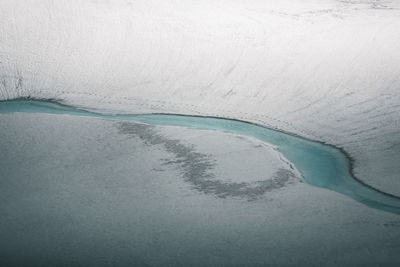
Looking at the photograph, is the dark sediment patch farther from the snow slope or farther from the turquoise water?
the snow slope

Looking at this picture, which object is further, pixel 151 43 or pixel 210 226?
pixel 151 43

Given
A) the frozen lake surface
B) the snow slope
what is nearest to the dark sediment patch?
the frozen lake surface

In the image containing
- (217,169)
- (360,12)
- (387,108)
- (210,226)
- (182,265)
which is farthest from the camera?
(360,12)

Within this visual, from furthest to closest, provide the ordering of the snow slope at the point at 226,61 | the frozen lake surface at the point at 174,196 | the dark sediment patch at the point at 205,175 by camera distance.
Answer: the snow slope at the point at 226,61, the dark sediment patch at the point at 205,175, the frozen lake surface at the point at 174,196

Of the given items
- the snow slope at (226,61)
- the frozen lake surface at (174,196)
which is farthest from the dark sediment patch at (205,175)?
the snow slope at (226,61)

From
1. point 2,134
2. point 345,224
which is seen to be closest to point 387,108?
point 345,224

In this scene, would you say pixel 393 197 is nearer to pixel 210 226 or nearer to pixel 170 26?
pixel 210 226

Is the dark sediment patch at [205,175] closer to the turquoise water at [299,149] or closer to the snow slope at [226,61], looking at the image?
the turquoise water at [299,149]
